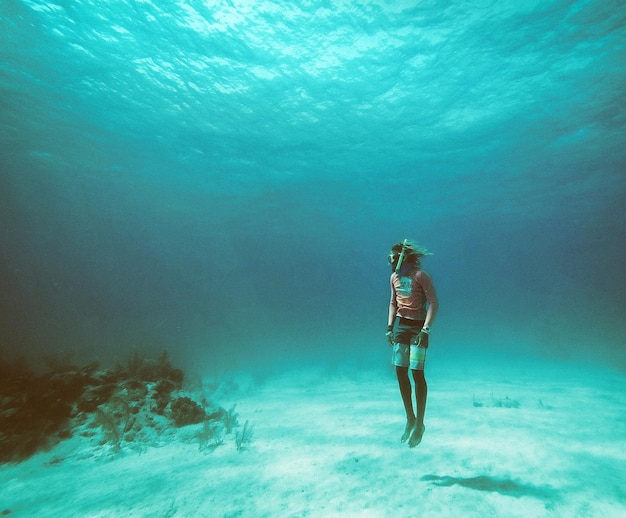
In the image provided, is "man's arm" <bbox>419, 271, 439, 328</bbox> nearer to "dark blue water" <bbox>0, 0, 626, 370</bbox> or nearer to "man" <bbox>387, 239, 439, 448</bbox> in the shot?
"man" <bbox>387, 239, 439, 448</bbox>

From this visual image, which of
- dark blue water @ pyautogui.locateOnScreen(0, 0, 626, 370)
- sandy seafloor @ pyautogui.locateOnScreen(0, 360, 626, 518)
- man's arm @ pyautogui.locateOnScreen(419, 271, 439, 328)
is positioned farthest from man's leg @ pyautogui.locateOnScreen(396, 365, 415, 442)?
dark blue water @ pyautogui.locateOnScreen(0, 0, 626, 370)

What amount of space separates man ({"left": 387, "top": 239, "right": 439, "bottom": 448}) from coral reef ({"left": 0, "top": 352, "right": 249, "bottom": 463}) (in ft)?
11.7

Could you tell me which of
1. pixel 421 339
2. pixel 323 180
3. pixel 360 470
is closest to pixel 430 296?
pixel 421 339

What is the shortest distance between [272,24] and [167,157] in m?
15.5

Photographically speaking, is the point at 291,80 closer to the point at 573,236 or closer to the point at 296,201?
the point at 296,201

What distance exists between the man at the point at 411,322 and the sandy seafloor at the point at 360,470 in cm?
94

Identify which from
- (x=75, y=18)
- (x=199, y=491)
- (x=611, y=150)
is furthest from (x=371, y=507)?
(x=611, y=150)

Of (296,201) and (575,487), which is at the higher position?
(296,201)

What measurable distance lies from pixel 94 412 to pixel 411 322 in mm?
7654

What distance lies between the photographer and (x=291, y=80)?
44.7ft

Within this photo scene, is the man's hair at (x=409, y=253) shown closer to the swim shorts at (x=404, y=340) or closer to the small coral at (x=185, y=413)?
the swim shorts at (x=404, y=340)

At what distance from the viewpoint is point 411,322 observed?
5.17 metres

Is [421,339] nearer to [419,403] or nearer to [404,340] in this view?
[404,340]

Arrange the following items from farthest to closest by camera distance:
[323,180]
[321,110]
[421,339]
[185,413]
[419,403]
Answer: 1. [323,180]
2. [321,110]
3. [185,413]
4. [419,403]
5. [421,339]
